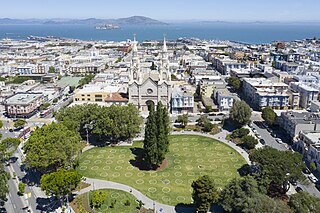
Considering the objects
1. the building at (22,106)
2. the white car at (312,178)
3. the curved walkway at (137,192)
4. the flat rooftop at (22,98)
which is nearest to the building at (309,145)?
the white car at (312,178)

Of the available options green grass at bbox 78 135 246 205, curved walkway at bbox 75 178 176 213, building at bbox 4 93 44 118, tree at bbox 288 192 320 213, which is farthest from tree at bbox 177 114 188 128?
building at bbox 4 93 44 118

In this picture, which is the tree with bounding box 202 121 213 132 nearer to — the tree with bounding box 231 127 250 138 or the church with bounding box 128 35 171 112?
the tree with bounding box 231 127 250 138

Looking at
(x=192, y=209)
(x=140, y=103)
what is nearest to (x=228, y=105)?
(x=140, y=103)

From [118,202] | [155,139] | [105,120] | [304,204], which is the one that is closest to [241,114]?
[155,139]

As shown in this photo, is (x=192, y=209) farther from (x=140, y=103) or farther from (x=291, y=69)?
(x=291, y=69)

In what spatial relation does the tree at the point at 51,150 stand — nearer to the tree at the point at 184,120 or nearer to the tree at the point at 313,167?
the tree at the point at 184,120

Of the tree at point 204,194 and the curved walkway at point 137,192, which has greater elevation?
the tree at point 204,194
